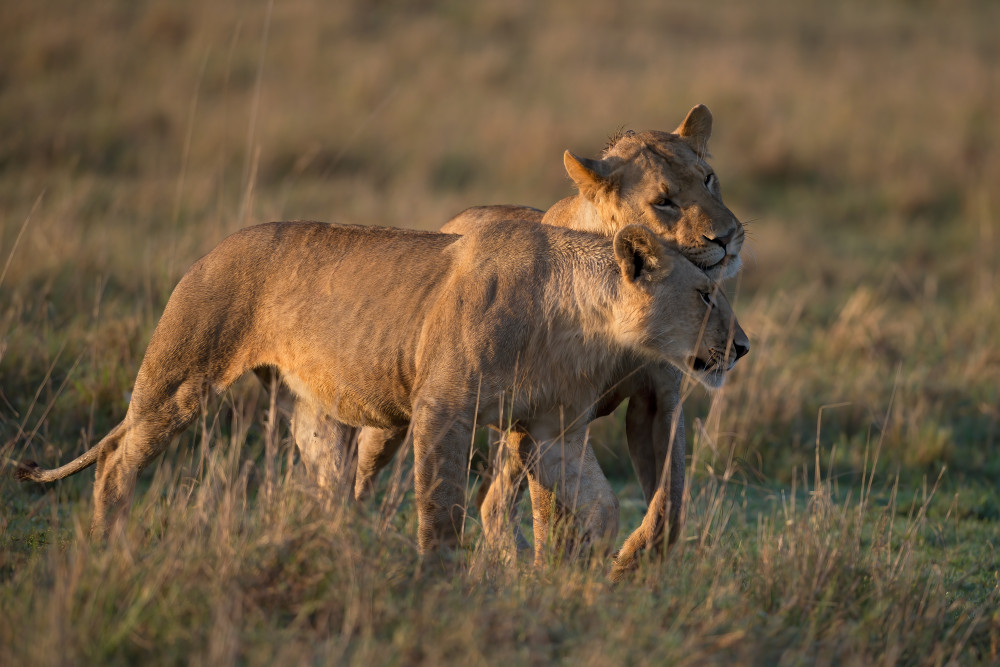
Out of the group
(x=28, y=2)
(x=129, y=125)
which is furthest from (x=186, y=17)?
(x=129, y=125)

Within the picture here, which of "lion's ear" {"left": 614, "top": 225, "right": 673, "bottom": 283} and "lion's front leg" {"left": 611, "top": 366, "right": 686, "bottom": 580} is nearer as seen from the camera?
"lion's ear" {"left": 614, "top": 225, "right": 673, "bottom": 283}

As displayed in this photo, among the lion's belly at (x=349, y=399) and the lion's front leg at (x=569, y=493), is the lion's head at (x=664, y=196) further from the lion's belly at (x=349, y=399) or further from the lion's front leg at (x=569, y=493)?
the lion's belly at (x=349, y=399)

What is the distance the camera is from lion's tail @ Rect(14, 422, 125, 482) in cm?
464

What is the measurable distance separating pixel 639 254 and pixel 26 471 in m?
2.46

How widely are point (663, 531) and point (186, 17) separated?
485 inches

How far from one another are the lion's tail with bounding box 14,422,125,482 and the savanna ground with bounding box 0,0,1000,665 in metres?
0.12

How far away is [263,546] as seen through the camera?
3.55 metres

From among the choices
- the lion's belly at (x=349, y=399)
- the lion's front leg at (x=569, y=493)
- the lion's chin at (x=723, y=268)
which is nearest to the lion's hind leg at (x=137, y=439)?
the lion's belly at (x=349, y=399)

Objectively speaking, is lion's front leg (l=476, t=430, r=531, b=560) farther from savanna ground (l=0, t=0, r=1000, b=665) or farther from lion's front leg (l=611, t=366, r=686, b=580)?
lion's front leg (l=611, t=366, r=686, b=580)

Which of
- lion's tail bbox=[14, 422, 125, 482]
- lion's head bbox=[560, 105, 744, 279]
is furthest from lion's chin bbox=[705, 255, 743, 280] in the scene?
lion's tail bbox=[14, 422, 125, 482]

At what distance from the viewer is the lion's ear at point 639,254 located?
4121 mm

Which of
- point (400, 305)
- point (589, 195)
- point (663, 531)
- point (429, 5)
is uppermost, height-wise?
point (429, 5)

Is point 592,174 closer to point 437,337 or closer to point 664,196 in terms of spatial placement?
point 664,196

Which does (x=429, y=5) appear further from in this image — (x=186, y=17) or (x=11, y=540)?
(x=11, y=540)
